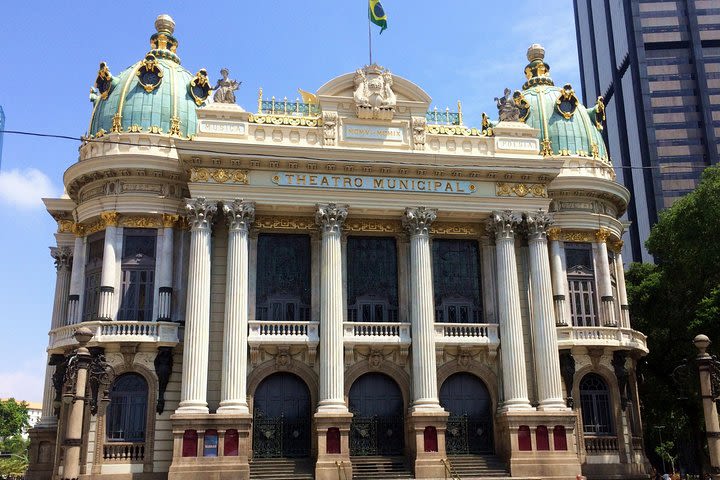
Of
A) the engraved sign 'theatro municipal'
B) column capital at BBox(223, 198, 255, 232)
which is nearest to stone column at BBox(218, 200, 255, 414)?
column capital at BBox(223, 198, 255, 232)

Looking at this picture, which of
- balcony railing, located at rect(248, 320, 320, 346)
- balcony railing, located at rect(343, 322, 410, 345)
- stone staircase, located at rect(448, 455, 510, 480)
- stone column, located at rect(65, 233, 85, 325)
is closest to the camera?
stone staircase, located at rect(448, 455, 510, 480)

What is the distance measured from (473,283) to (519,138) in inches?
295

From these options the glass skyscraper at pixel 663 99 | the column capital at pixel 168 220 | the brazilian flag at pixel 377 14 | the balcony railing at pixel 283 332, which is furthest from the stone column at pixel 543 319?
the glass skyscraper at pixel 663 99

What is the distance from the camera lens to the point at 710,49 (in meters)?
100

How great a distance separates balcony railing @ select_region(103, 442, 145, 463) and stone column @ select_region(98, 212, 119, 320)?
5.46 m

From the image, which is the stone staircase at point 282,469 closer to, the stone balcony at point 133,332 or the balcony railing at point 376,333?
the balcony railing at point 376,333

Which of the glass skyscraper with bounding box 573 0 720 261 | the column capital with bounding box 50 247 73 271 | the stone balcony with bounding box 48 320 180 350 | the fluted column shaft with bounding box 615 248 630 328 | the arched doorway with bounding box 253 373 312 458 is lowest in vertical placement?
the arched doorway with bounding box 253 373 312 458

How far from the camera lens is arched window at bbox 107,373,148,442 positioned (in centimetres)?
3312

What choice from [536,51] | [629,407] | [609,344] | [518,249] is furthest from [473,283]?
[536,51]

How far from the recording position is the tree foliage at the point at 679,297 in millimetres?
38375

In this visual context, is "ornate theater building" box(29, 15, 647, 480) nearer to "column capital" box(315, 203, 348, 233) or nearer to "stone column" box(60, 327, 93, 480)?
"column capital" box(315, 203, 348, 233)

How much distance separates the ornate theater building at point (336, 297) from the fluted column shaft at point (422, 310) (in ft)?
0.30

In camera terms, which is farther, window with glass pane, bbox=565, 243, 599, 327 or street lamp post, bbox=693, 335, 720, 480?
window with glass pane, bbox=565, 243, 599, 327

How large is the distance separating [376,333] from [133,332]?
35.0 feet
